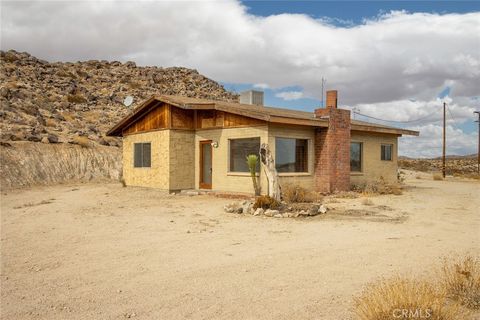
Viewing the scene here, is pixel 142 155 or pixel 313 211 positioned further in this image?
pixel 142 155

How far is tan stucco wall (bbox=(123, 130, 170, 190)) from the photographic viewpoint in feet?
61.8

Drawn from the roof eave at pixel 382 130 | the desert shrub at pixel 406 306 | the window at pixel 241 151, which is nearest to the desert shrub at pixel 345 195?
the roof eave at pixel 382 130

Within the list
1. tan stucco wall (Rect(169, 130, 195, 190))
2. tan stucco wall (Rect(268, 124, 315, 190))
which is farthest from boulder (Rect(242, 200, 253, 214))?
tan stucco wall (Rect(169, 130, 195, 190))

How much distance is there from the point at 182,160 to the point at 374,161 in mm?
9534

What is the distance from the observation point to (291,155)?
56.5 feet

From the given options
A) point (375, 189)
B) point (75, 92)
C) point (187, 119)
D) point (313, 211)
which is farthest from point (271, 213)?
point (75, 92)

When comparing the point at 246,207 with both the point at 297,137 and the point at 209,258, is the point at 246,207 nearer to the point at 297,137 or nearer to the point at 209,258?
the point at 297,137

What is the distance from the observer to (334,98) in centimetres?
1848

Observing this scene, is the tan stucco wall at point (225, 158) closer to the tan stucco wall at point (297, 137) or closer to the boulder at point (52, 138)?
the tan stucco wall at point (297, 137)

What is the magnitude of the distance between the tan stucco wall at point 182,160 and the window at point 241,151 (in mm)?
2466

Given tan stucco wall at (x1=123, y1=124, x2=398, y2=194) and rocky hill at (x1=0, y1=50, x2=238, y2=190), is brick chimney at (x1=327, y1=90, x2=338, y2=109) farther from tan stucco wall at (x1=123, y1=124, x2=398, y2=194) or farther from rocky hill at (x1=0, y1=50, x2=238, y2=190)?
rocky hill at (x1=0, y1=50, x2=238, y2=190)

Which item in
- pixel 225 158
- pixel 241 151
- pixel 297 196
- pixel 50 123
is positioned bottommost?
pixel 297 196

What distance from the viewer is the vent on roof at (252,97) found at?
22625mm

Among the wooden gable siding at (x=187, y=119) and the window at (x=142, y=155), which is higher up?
the wooden gable siding at (x=187, y=119)
